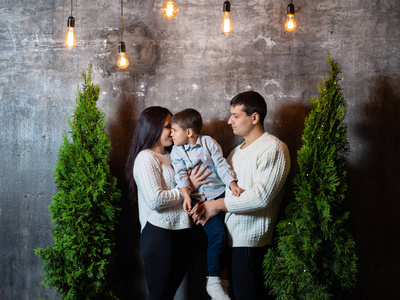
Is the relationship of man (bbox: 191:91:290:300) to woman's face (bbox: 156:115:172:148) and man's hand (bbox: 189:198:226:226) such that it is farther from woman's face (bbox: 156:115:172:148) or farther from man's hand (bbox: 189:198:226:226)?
woman's face (bbox: 156:115:172:148)

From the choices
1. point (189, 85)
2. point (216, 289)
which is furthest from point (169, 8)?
point (216, 289)

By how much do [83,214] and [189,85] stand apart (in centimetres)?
161

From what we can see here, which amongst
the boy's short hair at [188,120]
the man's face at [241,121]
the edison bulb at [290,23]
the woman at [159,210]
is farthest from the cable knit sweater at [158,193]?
the edison bulb at [290,23]

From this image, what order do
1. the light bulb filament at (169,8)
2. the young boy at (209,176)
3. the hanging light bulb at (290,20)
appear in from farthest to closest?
the hanging light bulb at (290,20) < the light bulb filament at (169,8) < the young boy at (209,176)

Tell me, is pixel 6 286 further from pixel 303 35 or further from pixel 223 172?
pixel 303 35

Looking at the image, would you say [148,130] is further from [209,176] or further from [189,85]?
[189,85]

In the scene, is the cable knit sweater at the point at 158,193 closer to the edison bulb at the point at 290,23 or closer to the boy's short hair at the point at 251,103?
the boy's short hair at the point at 251,103

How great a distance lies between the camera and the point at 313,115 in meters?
3.17

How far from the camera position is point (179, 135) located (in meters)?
3.18

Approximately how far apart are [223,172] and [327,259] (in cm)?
107

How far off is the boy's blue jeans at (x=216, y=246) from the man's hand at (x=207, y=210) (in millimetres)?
55

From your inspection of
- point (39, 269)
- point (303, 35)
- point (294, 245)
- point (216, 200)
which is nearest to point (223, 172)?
point (216, 200)

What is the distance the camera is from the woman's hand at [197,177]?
126 inches

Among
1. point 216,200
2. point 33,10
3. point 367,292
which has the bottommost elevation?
point 367,292
